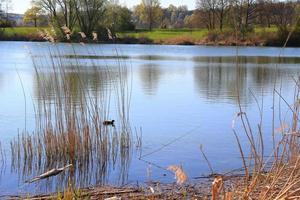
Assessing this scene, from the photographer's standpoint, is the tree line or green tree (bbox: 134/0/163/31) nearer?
the tree line

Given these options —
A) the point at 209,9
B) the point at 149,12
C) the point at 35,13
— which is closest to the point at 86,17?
the point at 35,13

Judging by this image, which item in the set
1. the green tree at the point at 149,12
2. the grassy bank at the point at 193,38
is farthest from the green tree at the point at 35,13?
the green tree at the point at 149,12

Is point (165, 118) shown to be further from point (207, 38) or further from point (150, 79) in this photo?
point (207, 38)

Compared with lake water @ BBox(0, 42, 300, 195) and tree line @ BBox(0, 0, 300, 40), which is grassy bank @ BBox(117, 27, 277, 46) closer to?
tree line @ BBox(0, 0, 300, 40)

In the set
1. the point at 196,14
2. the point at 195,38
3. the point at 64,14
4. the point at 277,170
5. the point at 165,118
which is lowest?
the point at 165,118

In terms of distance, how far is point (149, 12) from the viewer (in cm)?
7781

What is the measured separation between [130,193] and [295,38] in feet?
159

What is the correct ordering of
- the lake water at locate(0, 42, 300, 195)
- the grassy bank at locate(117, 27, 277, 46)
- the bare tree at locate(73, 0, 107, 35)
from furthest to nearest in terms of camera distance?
the grassy bank at locate(117, 27, 277, 46) → the bare tree at locate(73, 0, 107, 35) → the lake water at locate(0, 42, 300, 195)

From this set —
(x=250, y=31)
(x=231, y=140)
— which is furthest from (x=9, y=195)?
(x=250, y=31)

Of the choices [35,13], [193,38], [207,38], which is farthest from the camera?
[193,38]

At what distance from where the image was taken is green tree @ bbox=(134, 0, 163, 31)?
77681mm

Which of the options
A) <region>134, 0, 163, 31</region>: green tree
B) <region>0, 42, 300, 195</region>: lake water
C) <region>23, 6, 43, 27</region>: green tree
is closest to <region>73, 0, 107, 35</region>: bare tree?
<region>23, 6, 43, 27</region>: green tree

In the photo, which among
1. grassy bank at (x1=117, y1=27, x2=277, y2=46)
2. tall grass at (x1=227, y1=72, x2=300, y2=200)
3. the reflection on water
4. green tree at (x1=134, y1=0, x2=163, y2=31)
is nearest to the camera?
tall grass at (x1=227, y1=72, x2=300, y2=200)

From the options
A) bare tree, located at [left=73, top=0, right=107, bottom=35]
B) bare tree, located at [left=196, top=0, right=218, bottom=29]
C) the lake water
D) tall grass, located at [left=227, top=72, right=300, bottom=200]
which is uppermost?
bare tree, located at [left=196, top=0, right=218, bottom=29]
